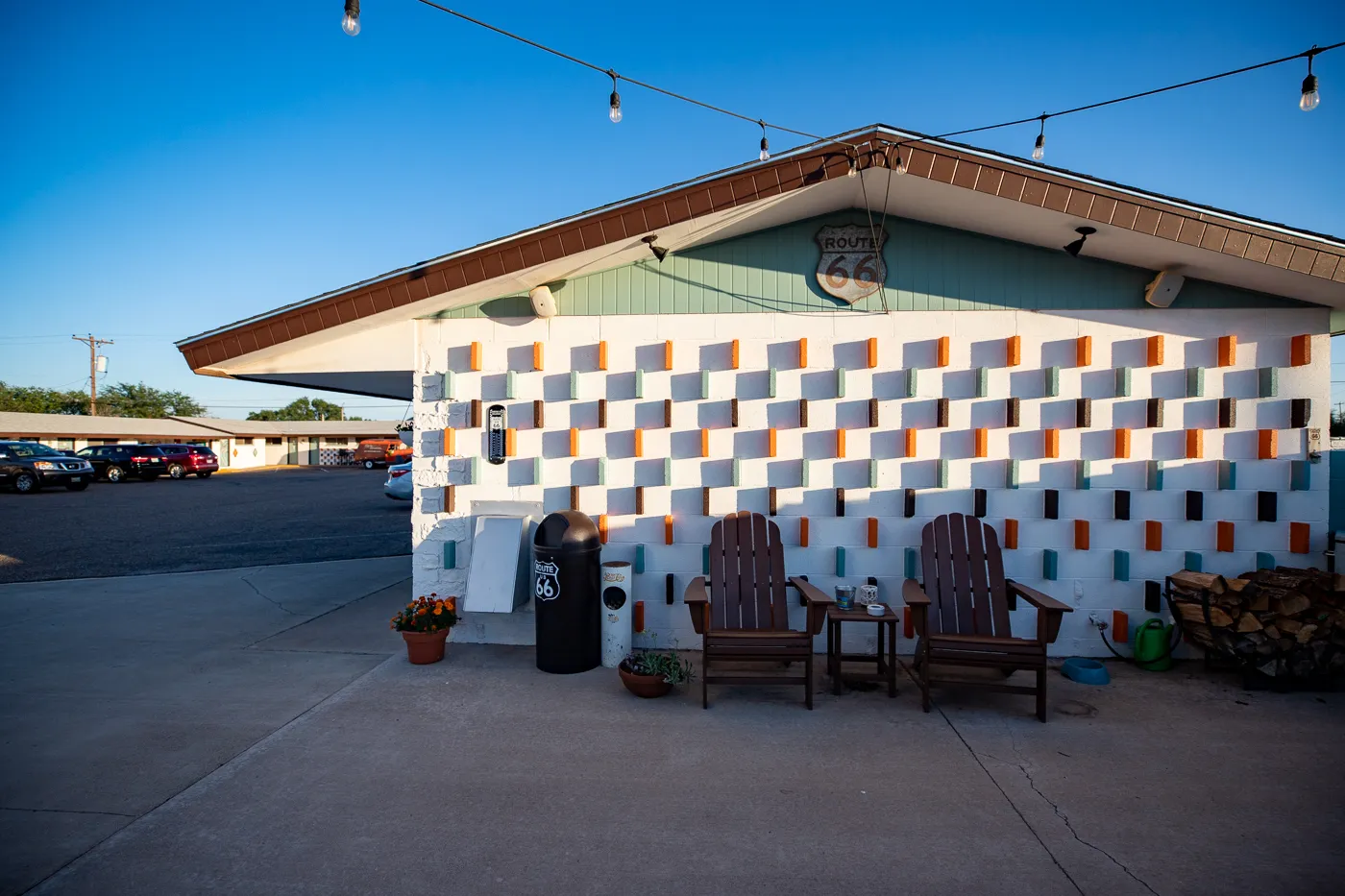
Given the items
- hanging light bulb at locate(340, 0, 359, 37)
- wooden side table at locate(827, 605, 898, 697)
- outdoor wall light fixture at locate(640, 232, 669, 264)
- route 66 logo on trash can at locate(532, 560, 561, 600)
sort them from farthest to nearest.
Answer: outdoor wall light fixture at locate(640, 232, 669, 264), route 66 logo on trash can at locate(532, 560, 561, 600), wooden side table at locate(827, 605, 898, 697), hanging light bulb at locate(340, 0, 359, 37)

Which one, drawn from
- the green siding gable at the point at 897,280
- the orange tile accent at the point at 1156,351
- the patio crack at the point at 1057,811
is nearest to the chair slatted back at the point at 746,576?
the patio crack at the point at 1057,811

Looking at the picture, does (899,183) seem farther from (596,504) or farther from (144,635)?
(144,635)

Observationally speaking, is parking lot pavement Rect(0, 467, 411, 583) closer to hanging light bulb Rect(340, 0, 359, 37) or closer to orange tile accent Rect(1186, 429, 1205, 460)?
hanging light bulb Rect(340, 0, 359, 37)

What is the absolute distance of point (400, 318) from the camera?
19.4 ft

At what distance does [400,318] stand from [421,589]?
7.97 ft

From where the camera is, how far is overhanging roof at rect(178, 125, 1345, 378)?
15.4 ft

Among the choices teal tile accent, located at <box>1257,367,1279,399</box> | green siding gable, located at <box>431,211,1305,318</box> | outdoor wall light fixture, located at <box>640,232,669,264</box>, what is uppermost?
outdoor wall light fixture, located at <box>640,232,669,264</box>

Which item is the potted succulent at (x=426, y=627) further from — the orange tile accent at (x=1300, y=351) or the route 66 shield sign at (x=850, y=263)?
the orange tile accent at (x=1300, y=351)

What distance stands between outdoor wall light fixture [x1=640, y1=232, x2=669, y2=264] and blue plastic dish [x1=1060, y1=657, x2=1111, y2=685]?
462 centimetres

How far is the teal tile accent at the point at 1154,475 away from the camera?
542 centimetres

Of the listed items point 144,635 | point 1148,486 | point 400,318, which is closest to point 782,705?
point 1148,486

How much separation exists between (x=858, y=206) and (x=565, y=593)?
3997 mm

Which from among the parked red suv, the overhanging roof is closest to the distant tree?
the parked red suv

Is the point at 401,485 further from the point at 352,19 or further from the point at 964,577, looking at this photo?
the point at 964,577
